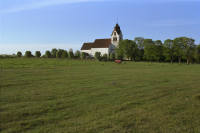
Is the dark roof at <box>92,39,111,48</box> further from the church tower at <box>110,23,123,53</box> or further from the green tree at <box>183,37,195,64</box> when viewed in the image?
the green tree at <box>183,37,195,64</box>

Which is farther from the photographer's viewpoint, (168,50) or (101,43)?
(101,43)

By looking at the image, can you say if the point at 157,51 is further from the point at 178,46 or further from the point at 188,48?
the point at 188,48

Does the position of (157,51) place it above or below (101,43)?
below

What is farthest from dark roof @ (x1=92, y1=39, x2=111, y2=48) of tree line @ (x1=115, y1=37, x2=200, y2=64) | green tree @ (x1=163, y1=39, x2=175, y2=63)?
green tree @ (x1=163, y1=39, x2=175, y2=63)

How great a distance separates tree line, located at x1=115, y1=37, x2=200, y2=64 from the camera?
70300 millimetres

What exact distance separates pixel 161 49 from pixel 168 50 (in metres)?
5.67

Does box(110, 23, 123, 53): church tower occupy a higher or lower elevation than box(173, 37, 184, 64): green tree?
higher

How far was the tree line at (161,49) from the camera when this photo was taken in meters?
70.3

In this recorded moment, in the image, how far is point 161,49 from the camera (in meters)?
81.1

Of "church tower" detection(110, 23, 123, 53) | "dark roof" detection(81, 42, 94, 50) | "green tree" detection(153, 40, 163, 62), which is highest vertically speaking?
"church tower" detection(110, 23, 123, 53)

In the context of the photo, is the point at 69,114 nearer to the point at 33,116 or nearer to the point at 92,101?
the point at 33,116

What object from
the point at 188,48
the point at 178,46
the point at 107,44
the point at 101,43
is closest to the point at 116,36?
the point at 107,44

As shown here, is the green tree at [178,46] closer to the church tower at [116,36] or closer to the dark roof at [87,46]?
the church tower at [116,36]

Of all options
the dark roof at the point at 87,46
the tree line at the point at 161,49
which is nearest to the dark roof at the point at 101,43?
the dark roof at the point at 87,46
